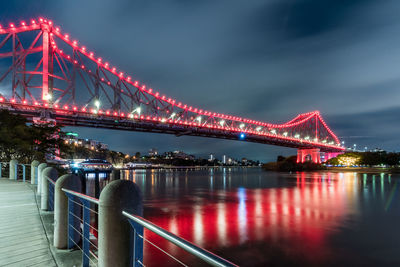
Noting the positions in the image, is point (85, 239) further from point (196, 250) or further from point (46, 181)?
point (46, 181)

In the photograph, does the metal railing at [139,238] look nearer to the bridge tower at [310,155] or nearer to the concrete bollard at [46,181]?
the concrete bollard at [46,181]

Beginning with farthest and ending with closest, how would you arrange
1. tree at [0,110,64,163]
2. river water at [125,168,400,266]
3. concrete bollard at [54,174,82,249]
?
tree at [0,110,64,163] → river water at [125,168,400,266] → concrete bollard at [54,174,82,249]

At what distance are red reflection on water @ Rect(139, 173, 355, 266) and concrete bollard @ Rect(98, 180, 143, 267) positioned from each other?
24.6 feet

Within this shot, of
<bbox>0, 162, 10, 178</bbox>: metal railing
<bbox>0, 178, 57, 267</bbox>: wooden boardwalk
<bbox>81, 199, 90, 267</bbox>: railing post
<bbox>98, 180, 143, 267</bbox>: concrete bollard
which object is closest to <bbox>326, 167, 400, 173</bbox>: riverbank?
<bbox>0, 162, 10, 178</bbox>: metal railing

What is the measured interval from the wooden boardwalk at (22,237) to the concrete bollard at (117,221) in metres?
1.82

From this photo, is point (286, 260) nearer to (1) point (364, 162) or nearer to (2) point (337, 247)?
(2) point (337, 247)

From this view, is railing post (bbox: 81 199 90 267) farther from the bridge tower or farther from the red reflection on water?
the bridge tower

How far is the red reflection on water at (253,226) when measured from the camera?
1173 centimetres

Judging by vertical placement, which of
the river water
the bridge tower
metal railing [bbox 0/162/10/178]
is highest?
metal railing [bbox 0/162/10/178]

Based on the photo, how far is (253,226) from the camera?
15586 mm

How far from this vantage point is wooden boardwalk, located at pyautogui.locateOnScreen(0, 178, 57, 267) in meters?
4.32

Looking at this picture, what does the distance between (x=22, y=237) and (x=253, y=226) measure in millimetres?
12225

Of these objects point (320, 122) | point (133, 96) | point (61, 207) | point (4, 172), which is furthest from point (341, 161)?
point (61, 207)

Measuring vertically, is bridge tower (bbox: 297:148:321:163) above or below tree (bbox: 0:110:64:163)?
below
